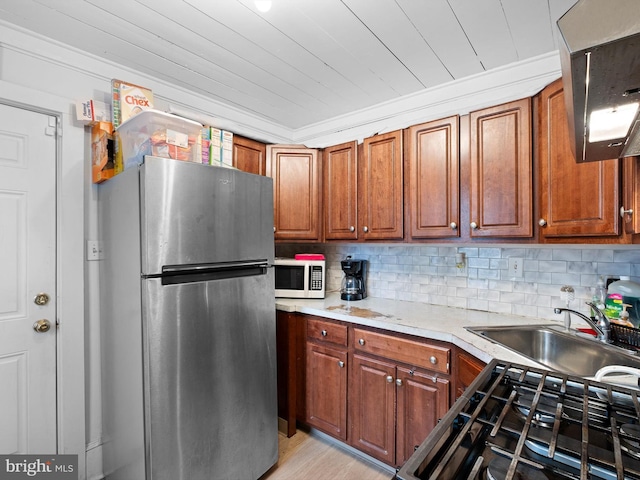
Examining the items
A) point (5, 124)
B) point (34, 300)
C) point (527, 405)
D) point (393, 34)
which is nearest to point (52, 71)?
point (5, 124)

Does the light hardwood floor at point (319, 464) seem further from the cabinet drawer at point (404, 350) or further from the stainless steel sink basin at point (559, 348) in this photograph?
the stainless steel sink basin at point (559, 348)

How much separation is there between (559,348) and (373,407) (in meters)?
1.02

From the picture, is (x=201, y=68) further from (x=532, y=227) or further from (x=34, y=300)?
(x=532, y=227)

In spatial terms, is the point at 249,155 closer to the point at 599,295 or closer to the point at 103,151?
the point at 103,151

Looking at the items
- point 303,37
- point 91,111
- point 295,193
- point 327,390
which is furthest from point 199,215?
point 327,390

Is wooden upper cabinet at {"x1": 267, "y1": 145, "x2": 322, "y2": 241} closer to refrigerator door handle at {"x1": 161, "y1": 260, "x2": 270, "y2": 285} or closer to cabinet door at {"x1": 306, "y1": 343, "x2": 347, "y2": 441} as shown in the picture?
Answer: refrigerator door handle at {"x1": 161, "y1": 260, "x2": 270, "y2": 285}

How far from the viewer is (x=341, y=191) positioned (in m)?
2.44

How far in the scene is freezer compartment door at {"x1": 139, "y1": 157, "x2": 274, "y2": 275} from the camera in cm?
136

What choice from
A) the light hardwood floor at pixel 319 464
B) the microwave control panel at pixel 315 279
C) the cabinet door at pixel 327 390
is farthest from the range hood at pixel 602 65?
the light hardwood floor at pixel 319 464

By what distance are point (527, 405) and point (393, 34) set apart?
1.69m

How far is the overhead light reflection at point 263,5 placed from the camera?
138cm

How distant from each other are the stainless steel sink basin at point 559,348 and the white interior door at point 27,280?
2255 millimetres

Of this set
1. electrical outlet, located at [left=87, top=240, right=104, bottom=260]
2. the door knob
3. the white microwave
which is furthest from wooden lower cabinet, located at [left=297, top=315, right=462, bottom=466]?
the door knob

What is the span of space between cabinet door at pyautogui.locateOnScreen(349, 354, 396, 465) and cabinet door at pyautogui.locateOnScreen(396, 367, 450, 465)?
0.05 m
